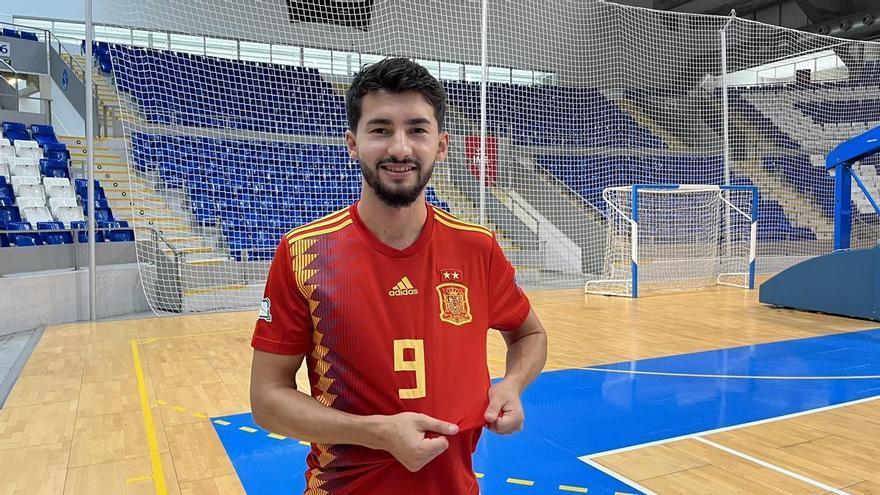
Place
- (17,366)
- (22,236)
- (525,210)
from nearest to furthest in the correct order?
(17,366) → (22,236) → (525,210)

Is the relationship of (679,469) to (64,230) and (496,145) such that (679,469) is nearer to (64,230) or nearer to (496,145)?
(64,230)

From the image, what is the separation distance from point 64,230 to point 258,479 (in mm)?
5982

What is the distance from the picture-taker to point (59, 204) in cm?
841

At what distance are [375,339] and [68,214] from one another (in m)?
8.69

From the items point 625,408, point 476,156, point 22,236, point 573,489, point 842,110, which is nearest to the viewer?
point 573,489

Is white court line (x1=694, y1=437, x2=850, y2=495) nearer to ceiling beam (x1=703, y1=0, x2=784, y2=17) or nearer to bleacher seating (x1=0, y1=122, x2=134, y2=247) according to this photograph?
bleacher seating (x1=0, y1=122, x2=134, y2=247)

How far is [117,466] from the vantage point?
3096 mm

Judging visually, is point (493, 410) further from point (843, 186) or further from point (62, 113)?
point (62, 113)

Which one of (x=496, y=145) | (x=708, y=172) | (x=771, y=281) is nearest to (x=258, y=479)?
(x=771, y=281)

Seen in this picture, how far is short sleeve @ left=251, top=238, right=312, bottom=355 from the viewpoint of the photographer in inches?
45.1

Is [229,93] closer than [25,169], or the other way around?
[25,169]

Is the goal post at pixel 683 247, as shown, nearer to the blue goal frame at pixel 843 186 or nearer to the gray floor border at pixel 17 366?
the blue goal frame at pixel 843 186

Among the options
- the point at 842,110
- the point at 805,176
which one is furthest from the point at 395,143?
the point at 805,176

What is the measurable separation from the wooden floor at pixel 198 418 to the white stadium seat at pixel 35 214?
1.92 m
